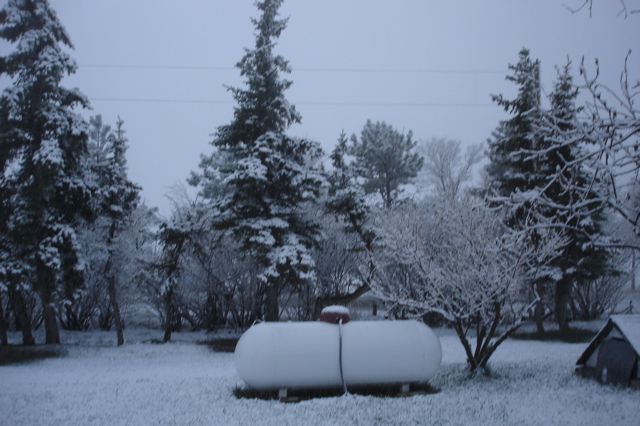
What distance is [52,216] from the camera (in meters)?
16.5

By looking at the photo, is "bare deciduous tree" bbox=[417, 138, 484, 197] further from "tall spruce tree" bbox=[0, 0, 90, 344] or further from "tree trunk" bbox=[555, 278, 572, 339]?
"tall spruce tree" bbox=[0, 0, 90, 344]

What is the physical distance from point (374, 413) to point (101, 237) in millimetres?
16341

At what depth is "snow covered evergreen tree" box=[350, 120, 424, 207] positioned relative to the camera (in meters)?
29.0

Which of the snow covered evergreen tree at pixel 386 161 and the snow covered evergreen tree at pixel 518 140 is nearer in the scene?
the snow covered evergreen tree at pixel 518 140

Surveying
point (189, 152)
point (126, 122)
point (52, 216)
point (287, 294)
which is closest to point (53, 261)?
point (52, 216)

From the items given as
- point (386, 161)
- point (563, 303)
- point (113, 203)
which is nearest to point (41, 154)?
point (113, 203)

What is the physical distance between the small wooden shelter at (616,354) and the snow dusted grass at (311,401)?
14.4 inches

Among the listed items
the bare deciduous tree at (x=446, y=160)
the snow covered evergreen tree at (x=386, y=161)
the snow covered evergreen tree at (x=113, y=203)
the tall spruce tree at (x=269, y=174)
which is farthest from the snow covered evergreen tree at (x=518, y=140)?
the snow covered evergreen tree at (x=113, y=203)

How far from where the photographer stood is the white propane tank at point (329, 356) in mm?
8625

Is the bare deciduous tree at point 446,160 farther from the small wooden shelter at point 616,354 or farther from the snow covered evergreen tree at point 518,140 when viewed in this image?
the small wooden shelter at point 616,354

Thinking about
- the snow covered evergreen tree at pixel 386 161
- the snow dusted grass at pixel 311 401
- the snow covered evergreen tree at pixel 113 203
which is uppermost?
the snow covered evergreen tree at pixel 386 161

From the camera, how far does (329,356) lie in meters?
8.80

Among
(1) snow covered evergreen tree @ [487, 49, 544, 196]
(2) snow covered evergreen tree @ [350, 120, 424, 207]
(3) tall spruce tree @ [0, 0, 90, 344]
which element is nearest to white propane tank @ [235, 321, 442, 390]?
(3) tall spruce tree @ [0, 0, 90, 344]

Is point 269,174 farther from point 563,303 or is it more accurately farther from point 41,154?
point 563,303
